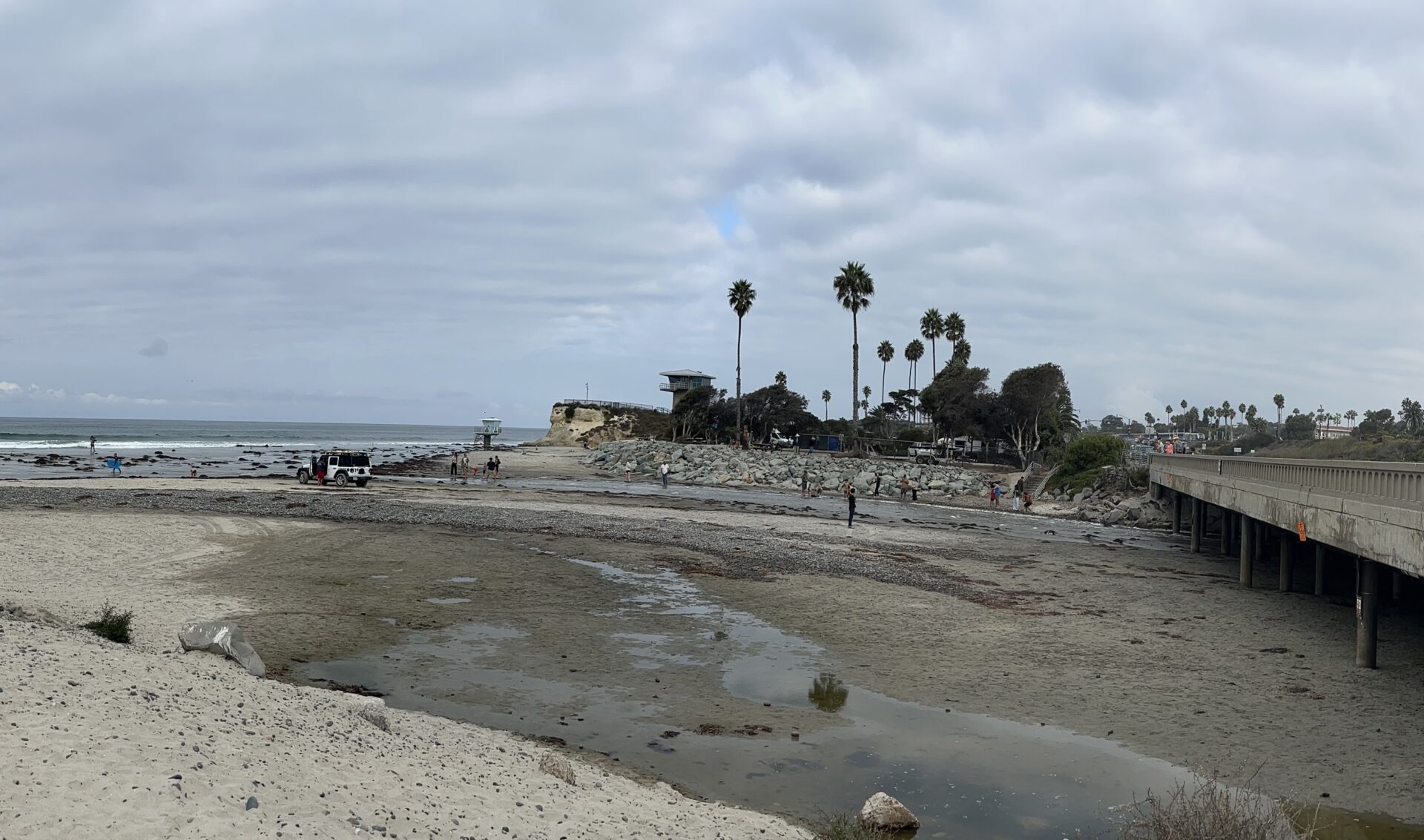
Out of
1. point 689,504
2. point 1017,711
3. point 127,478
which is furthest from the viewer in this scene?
point 127,478

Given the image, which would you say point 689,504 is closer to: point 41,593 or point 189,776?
point 41,593

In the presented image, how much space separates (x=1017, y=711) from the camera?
46.4 ft

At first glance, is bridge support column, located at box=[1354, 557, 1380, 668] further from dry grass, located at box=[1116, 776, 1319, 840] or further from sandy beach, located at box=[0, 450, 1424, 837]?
dry grass, located at box=[1116, 776, 1319, 840]

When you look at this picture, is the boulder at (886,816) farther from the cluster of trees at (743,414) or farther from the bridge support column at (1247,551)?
the cluster of trees at (743,414)

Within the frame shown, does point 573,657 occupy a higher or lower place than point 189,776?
lower

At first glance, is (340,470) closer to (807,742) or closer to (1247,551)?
(1247,551)

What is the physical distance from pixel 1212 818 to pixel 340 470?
5414 cm

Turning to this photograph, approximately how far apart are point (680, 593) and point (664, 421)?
423ft

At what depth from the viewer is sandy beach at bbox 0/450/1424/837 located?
29.2ft

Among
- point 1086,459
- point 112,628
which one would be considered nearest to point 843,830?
point 112,628

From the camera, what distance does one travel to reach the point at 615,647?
56.6 ft

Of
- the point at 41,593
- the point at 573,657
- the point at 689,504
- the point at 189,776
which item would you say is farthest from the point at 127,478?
the point at 189,776

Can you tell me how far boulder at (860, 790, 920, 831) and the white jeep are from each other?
50596 millimetres

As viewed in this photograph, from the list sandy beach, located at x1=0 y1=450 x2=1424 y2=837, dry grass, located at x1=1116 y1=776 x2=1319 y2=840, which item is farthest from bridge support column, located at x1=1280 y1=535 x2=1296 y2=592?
dry grass, located at x1=1116 y1=776 x2=1319 y2=840
